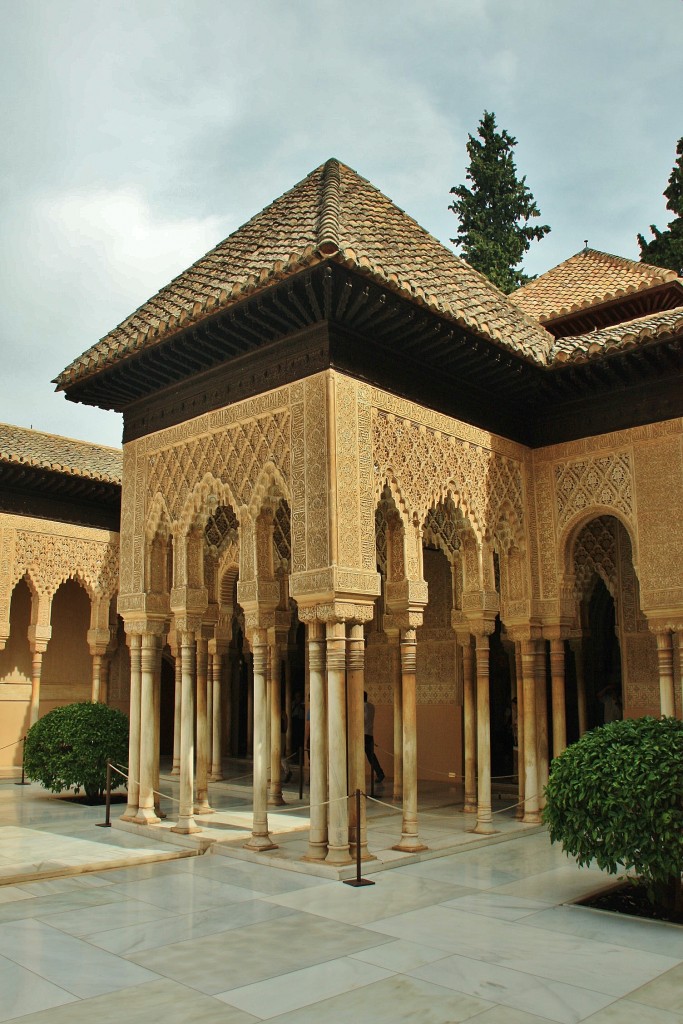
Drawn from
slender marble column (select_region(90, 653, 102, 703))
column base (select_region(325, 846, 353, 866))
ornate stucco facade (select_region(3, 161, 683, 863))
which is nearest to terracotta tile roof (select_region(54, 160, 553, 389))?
ornate stucco facade (select_region(3, 161, 683, 863))

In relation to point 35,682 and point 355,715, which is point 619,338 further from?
point 35,682

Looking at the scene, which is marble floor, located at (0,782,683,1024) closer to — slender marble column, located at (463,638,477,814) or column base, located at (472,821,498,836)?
column base, located at (472,821,498,836)

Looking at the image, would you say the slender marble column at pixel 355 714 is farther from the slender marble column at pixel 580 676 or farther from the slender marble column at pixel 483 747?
the slender marble column at pixel 580 676

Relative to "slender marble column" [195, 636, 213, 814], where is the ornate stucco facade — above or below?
above

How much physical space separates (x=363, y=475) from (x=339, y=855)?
10.6 feet

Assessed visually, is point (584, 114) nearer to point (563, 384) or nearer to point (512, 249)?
point (563, 384)

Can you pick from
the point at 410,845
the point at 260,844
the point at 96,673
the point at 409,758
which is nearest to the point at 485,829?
the point at 410,845

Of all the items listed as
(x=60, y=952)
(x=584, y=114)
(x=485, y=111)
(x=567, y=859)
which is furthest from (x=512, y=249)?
(x=60, y=952)

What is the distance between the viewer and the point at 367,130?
938 cm

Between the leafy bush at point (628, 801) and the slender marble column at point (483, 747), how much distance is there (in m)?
2.81

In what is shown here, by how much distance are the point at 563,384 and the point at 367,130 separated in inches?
137

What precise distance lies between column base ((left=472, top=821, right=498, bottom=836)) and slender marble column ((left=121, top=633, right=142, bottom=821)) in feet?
12.2

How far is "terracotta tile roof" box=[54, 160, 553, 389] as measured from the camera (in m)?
7.70

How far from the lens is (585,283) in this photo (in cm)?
1445
